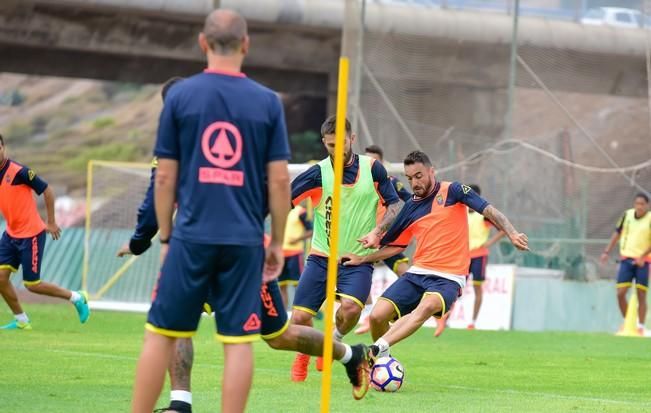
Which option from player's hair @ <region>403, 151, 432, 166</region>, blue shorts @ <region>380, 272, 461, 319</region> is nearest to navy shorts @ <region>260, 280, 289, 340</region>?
blue shorts @ <region>380, 272, 461, 319</region>

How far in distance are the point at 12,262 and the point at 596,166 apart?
49.1 feet

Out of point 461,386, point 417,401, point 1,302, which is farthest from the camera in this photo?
point 1,302

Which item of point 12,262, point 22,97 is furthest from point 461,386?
point 22,97

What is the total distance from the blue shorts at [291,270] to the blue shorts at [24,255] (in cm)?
587

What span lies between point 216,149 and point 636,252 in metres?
17.3

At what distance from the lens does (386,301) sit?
39.8 ft

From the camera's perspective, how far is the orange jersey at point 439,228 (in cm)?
1240

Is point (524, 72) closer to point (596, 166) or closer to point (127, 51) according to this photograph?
point (596, 166)

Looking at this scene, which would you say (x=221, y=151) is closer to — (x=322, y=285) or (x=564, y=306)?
(x=322, y=285)

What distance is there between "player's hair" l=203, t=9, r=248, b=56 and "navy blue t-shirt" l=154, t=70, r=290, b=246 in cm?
13

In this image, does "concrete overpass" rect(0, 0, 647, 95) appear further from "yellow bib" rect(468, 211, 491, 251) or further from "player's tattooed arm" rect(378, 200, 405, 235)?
"player's tattooed arm" rect(378, 200, 405, 235)

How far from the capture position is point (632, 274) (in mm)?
23297

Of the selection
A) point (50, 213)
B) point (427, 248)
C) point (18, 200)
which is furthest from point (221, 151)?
point (18, 200)

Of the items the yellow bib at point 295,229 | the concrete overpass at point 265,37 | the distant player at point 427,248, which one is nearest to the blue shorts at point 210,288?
the distant player at point 427,248
